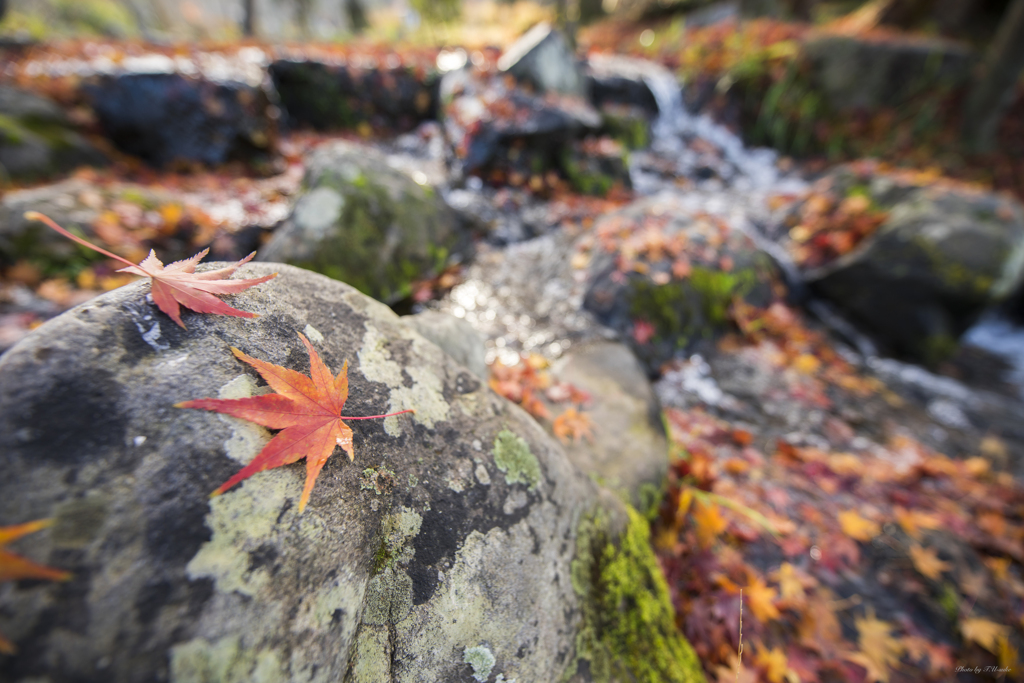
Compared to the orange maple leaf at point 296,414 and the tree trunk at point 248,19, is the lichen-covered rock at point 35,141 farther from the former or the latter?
the tree trunk at point 248,19

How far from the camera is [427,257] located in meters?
4.03

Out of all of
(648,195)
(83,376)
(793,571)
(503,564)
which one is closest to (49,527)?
(83,376)

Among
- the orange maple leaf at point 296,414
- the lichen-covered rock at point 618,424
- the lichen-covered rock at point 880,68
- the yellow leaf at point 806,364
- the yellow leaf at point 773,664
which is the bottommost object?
the yellow leaf at point 806,364

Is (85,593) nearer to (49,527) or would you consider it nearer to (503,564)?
(49,527)

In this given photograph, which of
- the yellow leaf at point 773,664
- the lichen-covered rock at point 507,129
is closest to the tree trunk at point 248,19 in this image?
the lichen-covered rock at point 507,129

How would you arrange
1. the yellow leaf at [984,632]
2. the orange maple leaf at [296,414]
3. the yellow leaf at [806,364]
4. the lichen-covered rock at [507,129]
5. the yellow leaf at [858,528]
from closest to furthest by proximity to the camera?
the orange maple leaf at [296,414] → the yellow leaf at [984,632] → the yellow leaf at [858,528] → the yellow leaf at [806,364] → the lichen-covered rock at [507,129]

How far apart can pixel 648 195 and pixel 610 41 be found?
10144mm

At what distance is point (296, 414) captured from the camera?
3.29ft

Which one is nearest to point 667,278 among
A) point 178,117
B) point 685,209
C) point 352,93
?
point 685,209

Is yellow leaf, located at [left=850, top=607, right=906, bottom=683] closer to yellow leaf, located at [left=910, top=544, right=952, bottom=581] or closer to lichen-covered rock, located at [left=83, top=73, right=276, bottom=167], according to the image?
yellow leaf, located at [left=910, top=544, right=952, bottom=581]

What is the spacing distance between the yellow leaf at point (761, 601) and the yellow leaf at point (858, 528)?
3.27 feet

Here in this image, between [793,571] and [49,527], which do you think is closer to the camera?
[49,527]

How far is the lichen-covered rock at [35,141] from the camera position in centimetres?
392

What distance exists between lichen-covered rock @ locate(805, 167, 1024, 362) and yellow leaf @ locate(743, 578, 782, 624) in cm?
450
